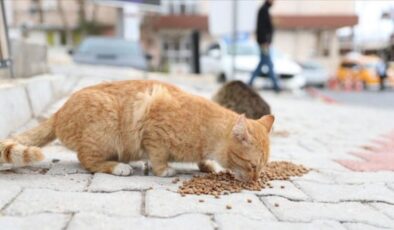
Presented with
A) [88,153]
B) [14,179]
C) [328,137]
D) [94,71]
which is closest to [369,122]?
[328,137]

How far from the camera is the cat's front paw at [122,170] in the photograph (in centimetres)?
356

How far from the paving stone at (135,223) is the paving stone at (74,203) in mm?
98

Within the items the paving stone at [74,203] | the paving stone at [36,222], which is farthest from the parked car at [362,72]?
the paving stone at [36,222]

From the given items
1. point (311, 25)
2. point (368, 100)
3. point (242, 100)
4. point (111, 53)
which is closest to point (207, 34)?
point (311, 25)

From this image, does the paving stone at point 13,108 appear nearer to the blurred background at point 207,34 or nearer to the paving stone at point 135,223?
the paving stone at point 135,223

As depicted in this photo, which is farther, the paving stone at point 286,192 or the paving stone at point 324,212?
the paving stone at point 286,192

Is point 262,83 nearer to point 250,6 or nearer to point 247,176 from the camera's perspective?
point 250,6

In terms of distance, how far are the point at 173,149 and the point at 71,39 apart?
105ft

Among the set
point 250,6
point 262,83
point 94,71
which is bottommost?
point 262,83

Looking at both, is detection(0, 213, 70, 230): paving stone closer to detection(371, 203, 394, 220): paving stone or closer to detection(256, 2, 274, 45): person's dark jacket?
detection(371, 203, 394, 220): paving stone

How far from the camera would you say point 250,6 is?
9.74m

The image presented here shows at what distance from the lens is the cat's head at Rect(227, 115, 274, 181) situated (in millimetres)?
3447

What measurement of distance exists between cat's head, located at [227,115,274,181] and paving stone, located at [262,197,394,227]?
368mm

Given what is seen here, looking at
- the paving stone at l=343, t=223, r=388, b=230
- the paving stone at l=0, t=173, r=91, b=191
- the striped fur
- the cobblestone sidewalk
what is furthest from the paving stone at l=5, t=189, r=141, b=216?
the paving stone at l=343, t=223, r=388, b=230
